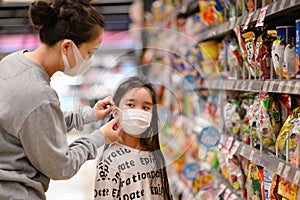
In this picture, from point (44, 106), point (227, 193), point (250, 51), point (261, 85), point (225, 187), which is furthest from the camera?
point (225, 187)

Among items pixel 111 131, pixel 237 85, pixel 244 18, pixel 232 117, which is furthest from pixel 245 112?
pixel 111 131

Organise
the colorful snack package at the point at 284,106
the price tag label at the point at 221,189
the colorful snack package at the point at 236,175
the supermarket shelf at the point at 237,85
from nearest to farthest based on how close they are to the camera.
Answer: the colorful snack package at the point at 284,106, the supermarket shelf at the point at 237,85, the colorful snack package at the point at 236,175, the price tag label at the point at 221,189

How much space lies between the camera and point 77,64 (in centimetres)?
233

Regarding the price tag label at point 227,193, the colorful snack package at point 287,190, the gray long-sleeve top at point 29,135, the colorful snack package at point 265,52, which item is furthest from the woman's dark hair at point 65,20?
the price tag label at point 227,193

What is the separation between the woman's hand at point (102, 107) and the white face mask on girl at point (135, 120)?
7 cm

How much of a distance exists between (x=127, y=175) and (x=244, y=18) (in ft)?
3.51

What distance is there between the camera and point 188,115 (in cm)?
282

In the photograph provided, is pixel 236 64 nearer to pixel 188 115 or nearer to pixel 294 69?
pixel 188 115

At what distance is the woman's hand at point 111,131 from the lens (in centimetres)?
238

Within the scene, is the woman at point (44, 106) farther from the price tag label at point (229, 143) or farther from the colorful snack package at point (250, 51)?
the price tag label at point (229, 143)

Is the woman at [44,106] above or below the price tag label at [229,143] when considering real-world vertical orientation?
above

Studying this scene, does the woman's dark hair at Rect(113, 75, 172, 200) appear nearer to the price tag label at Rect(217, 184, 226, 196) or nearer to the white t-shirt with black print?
the white t-shirt with black print

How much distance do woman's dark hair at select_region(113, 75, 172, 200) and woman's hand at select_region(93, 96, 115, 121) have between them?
0.03m

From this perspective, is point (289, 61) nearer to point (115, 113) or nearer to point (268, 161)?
point (268, 161)
